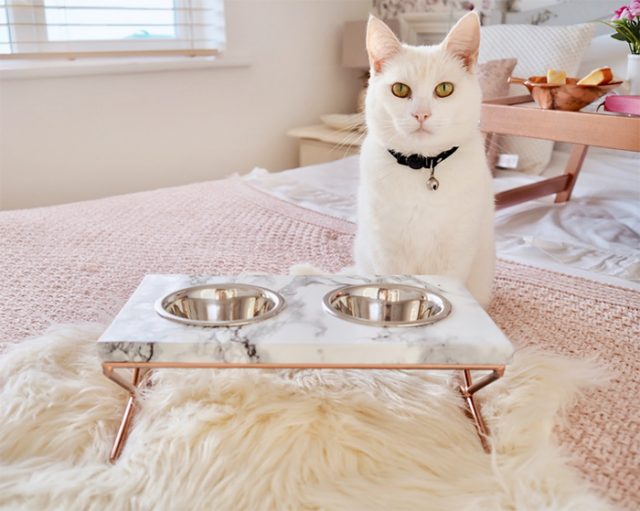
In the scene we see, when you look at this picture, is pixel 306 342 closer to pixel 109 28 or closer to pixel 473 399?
pixel 473 399

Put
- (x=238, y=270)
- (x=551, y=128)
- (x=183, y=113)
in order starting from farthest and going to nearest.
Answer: (x=183, y=113), (x=551, y=128), (x=238, y=270)

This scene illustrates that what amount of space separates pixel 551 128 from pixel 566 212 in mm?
383

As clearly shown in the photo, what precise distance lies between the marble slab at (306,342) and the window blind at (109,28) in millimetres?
1799

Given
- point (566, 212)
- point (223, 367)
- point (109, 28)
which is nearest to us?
point (223, 367)

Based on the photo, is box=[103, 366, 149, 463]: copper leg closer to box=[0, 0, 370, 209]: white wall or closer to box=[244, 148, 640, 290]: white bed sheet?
box=[244, 148, 640, 290]: white bed sheet

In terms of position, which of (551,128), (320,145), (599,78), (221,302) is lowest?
(320,145)

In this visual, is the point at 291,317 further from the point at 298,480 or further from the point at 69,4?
the point at 69,4

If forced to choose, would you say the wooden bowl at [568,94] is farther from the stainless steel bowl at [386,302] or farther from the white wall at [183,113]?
the white wall at [183,113]

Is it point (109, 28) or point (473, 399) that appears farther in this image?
point (109, 28)

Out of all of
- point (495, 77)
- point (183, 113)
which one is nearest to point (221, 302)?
point (495, 77)

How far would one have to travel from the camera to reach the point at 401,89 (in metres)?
0.98

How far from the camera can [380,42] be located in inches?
39.3

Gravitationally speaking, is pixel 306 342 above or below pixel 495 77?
below

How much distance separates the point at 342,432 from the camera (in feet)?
2.34
